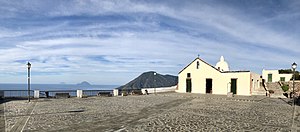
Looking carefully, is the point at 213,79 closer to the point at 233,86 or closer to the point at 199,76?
the point at 199,76

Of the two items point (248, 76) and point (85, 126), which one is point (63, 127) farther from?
point (248, 76)

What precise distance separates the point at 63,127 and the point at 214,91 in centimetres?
2973

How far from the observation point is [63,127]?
33.8 feet

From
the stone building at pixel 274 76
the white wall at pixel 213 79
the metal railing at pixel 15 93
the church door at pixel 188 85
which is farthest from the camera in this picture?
the stone building at pixel 274 76

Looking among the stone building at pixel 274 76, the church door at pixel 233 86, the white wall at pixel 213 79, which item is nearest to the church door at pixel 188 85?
the white wall at pixel 213 79

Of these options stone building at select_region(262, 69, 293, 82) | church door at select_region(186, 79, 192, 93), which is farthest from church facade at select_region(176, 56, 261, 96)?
stone building at select_region(262, 69, 293, 82)

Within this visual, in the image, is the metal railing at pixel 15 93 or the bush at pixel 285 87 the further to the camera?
the bush at pixel 285 87

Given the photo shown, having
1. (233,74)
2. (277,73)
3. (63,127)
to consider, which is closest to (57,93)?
(63,127)

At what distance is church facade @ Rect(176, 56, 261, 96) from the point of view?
3450 centimetres

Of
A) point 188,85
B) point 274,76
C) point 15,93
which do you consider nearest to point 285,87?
point 274,76

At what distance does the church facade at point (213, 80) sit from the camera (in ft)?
113

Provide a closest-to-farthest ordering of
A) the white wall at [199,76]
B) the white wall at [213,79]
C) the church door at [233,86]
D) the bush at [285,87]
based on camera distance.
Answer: the white wall at [213,79]
the church door at [233,86]
the white wall at [199,76]
the bush at [285,87]

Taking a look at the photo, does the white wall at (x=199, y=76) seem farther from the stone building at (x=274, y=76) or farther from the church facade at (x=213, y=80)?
the stone building at (x=274, y=76)

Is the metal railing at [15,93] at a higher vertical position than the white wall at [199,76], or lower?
lower
